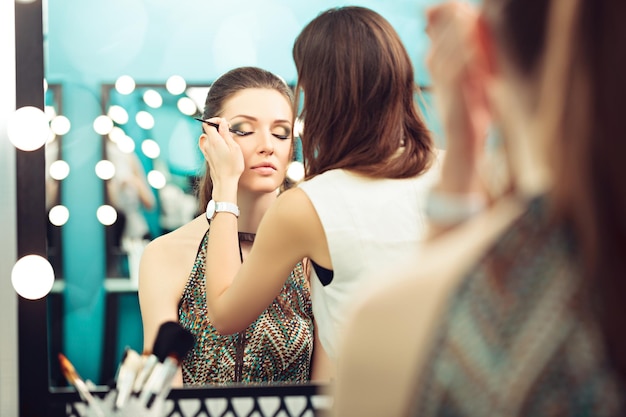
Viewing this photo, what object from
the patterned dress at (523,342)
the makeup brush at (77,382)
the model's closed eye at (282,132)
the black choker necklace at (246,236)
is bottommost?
the makeup brush at (77,382)

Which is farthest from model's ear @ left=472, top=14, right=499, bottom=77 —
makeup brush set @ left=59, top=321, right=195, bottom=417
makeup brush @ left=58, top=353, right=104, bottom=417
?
makeup brush @ left=58, top=353, right=104, bottom=417

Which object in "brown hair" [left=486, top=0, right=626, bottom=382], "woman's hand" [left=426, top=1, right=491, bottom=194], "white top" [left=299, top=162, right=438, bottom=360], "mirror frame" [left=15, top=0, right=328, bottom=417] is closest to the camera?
"brown hair" [left=486, top=0, right=626, bottom=382]

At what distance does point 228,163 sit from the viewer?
1.07 meters

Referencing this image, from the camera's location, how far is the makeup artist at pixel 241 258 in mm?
1075

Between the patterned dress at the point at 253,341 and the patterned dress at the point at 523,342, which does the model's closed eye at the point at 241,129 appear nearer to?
the patterned dress at the point at 253,341

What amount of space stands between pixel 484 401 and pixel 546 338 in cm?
4

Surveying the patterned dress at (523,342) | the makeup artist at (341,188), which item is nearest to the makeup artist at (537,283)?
the patterned dress at (523,342)

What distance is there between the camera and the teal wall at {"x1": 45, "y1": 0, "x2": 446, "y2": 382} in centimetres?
106

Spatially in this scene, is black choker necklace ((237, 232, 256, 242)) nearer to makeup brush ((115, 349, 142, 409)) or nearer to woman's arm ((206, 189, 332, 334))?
woman's arm ((206, 189, 332, 334))

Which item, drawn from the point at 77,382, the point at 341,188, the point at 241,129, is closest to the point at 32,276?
the point at 77,382

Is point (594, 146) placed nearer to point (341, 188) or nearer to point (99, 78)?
point (341, 188)

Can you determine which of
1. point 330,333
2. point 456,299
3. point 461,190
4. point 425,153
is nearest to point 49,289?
Answer: point 330,333

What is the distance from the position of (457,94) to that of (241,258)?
0.65 metres

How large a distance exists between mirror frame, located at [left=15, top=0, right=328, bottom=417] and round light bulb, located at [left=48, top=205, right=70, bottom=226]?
10mm
